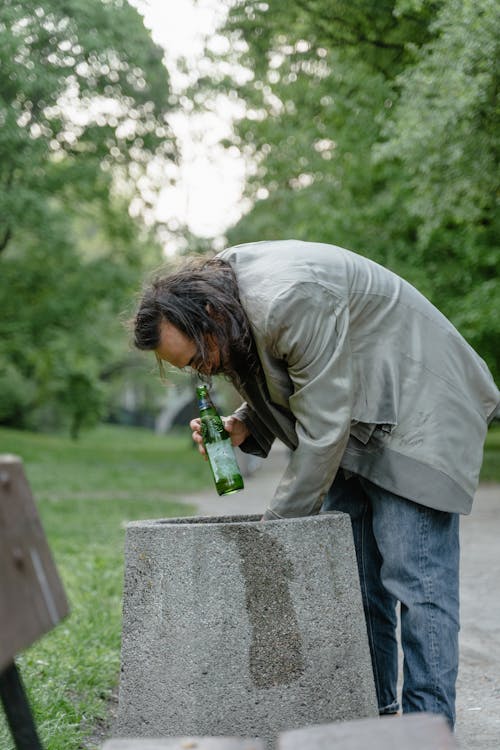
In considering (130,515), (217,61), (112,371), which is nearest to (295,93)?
(217,61)

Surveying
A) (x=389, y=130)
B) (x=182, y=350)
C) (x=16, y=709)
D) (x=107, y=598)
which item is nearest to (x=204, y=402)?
(x=182, y=350)

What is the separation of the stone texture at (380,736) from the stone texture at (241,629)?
3.63 ft

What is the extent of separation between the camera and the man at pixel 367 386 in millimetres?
3076

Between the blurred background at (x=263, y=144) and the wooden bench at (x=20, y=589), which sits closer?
the wooden bench at (x=20, y=589)

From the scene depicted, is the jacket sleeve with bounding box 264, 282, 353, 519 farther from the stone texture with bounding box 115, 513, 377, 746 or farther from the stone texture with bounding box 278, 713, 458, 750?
the stone texture with bounding box 278, 713, 458, 750

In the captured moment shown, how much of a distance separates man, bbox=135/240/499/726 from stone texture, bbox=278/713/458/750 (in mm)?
1208

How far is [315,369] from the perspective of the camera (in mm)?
3053

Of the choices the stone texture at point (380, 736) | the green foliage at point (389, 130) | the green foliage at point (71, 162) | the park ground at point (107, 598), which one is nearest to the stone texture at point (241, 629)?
the park ground at point (107, 598)

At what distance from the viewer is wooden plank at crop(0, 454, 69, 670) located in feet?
6.17

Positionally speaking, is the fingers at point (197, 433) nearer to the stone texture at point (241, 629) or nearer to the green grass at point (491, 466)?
the stone texture at point (241, 629)

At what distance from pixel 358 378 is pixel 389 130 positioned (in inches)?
301

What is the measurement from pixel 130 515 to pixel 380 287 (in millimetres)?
8688

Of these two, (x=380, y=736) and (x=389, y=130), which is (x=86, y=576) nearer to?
(x=380, y=736)

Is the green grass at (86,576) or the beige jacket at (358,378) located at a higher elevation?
the beige jacket at (358,378)
